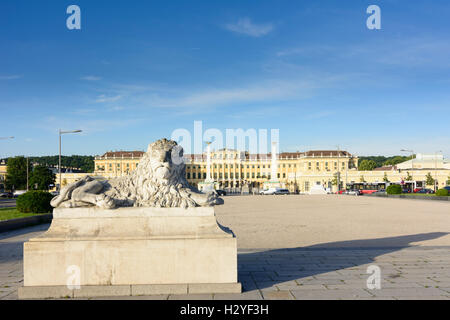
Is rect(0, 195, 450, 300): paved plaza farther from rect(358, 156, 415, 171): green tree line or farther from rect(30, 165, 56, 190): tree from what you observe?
rect(358, 156, 415, 171): green tree line

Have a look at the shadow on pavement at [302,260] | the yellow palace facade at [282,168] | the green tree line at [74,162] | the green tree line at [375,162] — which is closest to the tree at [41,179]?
the yellow palace facade at [282,168]

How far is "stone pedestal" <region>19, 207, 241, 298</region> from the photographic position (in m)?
4.65

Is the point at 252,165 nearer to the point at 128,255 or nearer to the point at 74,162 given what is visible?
the point at 74,162

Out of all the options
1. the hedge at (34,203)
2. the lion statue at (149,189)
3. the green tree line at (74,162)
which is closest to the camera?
the lion statue at (149,189)

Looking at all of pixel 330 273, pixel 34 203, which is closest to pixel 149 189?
pixel 330 273

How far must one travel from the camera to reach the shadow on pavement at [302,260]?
18.6 ft

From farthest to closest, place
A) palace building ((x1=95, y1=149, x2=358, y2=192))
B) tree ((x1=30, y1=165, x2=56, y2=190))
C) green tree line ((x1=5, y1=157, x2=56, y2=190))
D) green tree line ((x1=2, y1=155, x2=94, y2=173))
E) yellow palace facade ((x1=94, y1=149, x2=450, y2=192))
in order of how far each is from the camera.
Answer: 1. green tree line ((x1=2, y1=155, x2=94, y2=173))
2. palace building ((x1=95, y1=149, x2=358, y2=192))
3. yellow palace facade ((x1=94, y1=149, x2=450, y2=192))
4. green tree line ((x1=5, y1=157, x2=56, y2=190))
5. tree ((x1=30, y1=165, x2=56, y2=190))

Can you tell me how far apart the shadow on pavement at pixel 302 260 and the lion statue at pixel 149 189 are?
4.79ft

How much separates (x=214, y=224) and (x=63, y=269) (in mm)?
1937

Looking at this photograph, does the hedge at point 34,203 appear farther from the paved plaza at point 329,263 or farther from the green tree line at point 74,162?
the green tree line at point 74,162

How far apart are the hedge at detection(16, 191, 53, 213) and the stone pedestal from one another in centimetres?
1145

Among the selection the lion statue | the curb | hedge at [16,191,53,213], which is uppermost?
the lion statue

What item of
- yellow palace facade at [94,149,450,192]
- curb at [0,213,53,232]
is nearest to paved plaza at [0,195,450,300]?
curb at [0,213,53,232]
